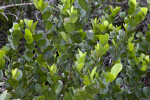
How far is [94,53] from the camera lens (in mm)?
1239

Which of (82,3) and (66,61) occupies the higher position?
(82,3)

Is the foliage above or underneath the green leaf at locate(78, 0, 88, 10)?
underneath

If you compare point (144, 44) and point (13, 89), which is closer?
point (13, 89)

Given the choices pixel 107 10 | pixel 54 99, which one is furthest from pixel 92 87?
pixel 107 10

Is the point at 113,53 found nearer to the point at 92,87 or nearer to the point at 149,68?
the point at 149,68

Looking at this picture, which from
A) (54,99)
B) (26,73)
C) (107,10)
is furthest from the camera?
(107,10)

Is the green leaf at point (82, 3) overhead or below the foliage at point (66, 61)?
overhead

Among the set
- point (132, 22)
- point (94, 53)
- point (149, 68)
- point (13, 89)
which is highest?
point (132, 22)

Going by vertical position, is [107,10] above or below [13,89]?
above

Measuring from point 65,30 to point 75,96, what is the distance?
557 mm

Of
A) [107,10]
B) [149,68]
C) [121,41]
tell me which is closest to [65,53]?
[121,41]

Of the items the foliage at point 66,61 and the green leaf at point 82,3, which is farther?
the green leaf at point 82,3

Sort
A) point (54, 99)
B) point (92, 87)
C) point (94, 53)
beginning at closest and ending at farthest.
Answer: point (92, 87)
point (54, 99)
point (94, 53)

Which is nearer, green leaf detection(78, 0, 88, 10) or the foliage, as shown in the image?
the foliage
